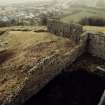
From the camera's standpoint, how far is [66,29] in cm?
4734

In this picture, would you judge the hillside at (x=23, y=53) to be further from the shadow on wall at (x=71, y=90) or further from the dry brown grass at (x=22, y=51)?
the shadow on wall at (x=71, y=90)

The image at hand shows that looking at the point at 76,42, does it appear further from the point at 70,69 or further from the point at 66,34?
the point at 70,69

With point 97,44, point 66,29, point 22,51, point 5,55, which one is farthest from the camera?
point 66,29

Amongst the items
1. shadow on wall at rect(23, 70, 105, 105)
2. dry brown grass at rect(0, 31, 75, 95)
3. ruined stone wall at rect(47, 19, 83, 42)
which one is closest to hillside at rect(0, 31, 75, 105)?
dry brown grass at rect(0, 31, 75, 95)

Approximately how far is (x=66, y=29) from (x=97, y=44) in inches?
259

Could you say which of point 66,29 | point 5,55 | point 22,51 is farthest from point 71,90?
point 66,29

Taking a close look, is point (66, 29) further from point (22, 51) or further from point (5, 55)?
point (5, 55)

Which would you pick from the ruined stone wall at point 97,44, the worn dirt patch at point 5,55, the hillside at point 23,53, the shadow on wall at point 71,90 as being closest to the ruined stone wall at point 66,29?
the hillside at point 23,53

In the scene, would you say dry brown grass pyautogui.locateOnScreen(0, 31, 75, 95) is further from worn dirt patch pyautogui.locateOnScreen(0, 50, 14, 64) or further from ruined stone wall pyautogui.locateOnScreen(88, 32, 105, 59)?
ruined stone wall pyautogui.locateOnScreen(88, 32, 105, 59)

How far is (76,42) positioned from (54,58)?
355 inches

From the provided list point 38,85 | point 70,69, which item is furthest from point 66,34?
point 38,85

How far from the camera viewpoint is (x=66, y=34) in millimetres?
47594

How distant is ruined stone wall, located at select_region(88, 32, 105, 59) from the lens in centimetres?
4391

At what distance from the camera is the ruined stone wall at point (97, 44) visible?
1729 inches
